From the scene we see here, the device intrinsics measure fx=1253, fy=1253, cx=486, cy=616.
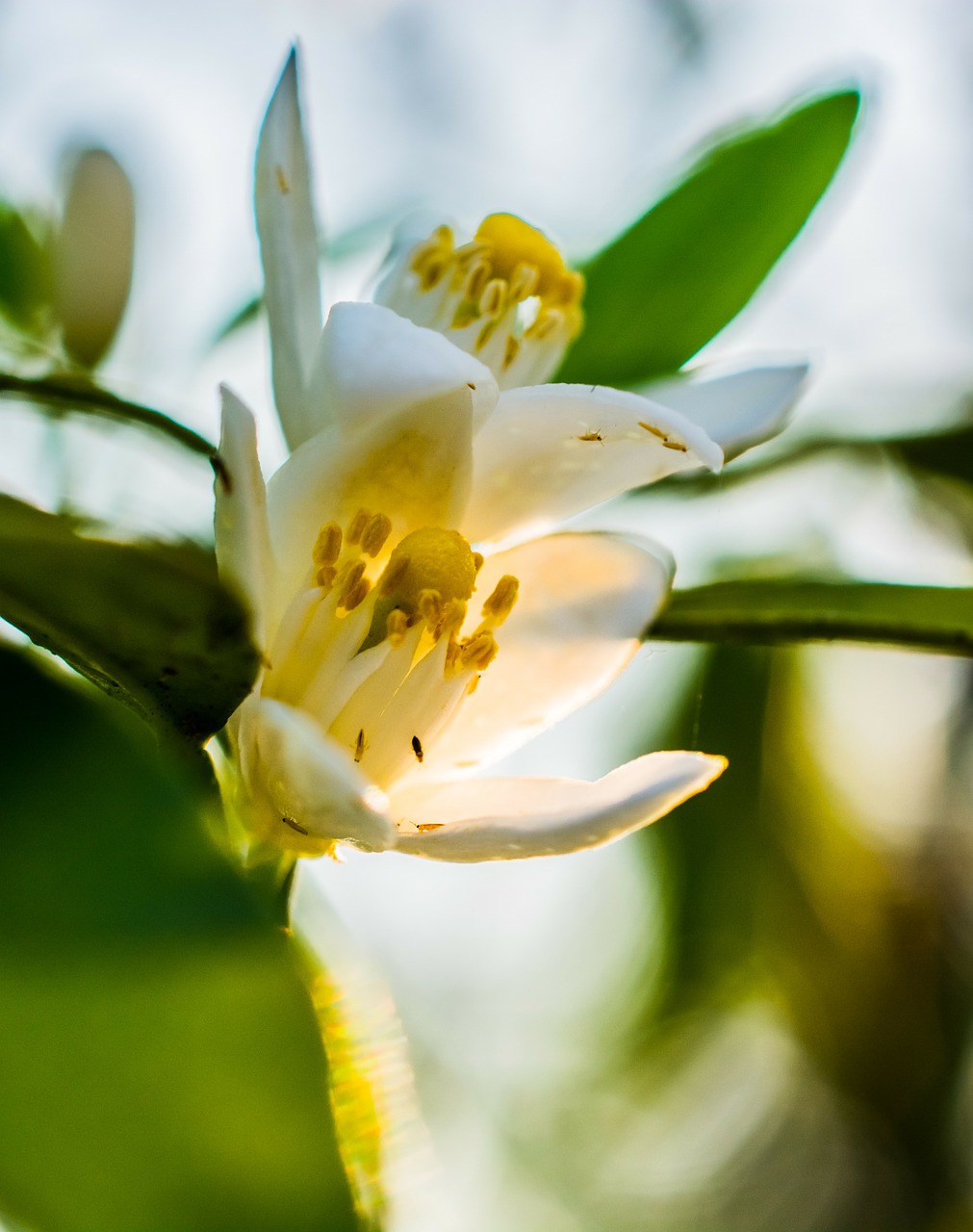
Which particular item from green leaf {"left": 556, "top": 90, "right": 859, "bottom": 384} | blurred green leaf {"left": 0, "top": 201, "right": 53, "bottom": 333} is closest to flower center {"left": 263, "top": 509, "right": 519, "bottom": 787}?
green leaf {"left": 556, "top": 90, "right": 859, "bottom": 384}

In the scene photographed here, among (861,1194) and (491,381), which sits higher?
Answer: (491,381)

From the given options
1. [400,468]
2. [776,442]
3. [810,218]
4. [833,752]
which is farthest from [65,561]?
[833,752]

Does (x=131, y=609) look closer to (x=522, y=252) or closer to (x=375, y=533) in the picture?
(x=375, y=533)

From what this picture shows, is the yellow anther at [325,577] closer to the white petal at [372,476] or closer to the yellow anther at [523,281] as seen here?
the white petal at [372,476]

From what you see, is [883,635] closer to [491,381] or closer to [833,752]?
[491,381]

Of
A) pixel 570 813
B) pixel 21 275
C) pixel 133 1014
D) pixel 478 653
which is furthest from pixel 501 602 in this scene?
pixel 21 275

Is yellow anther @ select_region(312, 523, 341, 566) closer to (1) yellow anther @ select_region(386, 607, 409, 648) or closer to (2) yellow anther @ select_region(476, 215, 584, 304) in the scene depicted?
(1) yellow anther @ select_region(386, 607, 409, 648)
